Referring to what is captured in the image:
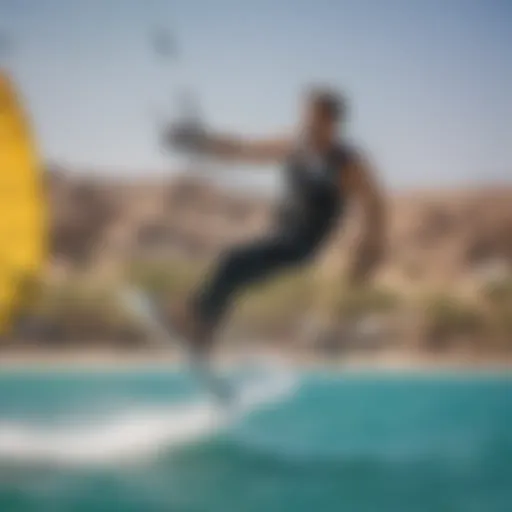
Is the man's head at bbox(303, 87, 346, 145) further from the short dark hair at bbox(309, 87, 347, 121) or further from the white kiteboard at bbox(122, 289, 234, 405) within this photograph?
the white kiteboard at bbox(122, 289, 234, 405)

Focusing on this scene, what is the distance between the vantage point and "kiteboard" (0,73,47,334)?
1.45 m

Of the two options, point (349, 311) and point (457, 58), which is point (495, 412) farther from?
point (457, 58)

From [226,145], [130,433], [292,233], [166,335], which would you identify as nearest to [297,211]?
[292,233]

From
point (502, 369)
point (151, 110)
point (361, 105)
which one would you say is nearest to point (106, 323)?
point (151, 110)

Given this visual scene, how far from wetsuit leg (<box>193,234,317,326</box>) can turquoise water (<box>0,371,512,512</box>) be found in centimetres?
12

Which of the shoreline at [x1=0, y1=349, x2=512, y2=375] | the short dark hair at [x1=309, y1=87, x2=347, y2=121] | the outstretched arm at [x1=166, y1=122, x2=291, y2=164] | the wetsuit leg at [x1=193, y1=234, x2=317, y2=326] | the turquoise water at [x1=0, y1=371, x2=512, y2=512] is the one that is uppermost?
the short dark hair at [x1=309, y1=87, x2=347, y2=121]

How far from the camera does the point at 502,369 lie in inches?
57.4

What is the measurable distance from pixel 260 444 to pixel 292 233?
35cm

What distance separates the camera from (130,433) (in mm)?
1416

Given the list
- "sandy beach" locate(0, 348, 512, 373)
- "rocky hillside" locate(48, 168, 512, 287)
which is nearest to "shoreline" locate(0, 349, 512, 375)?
"sandy beach" locate(0, 348, 512, 373)

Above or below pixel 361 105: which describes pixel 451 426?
below

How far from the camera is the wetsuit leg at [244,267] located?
1.45m

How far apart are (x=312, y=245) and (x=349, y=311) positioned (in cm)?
13

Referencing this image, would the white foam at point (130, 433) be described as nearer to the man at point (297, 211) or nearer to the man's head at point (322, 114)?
the man at point (297, 211)
